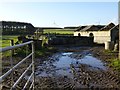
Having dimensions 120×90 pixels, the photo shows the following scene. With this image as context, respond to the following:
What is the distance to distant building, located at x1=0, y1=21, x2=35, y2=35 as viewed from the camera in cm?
4375

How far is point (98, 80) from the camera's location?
977 centimetres

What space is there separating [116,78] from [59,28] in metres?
73.7

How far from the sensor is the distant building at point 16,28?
144 ft

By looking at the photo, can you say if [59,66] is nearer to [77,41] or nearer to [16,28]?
[77,41]

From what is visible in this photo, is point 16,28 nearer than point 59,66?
No

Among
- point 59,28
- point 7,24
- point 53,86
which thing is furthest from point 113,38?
point 59,28

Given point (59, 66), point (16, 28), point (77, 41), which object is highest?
point (16, 28)

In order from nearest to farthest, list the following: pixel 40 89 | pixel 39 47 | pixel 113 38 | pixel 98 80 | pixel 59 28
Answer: pixel 40 89 → pixel 98 80 → pixel 39 47 → pixel 113 38 → pixel 59 28

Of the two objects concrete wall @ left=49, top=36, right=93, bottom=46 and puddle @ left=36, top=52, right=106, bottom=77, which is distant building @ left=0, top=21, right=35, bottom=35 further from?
puddle @ left=36, top=52, right=106, bottom=77

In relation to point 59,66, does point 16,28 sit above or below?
above

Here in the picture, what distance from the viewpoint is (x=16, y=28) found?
4547 cm

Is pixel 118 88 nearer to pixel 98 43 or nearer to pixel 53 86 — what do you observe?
pixel 53 86

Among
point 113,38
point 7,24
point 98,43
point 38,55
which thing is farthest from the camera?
point 7,24

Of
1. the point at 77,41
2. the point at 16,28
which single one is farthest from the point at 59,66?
the point at 16,28
